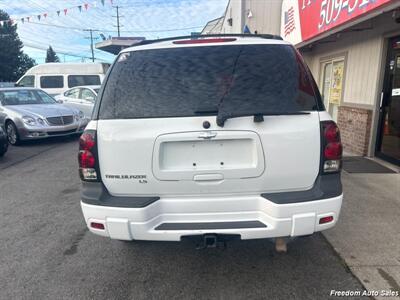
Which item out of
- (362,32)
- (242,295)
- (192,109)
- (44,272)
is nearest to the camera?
(192,109)

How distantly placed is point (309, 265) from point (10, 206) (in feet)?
13.2

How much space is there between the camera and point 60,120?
8.70 meters

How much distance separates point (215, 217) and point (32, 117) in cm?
782

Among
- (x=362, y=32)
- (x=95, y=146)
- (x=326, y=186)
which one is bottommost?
(x=326, y=186)

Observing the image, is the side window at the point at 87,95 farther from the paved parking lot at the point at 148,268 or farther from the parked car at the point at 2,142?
the paved parking lot at the point at 148,268

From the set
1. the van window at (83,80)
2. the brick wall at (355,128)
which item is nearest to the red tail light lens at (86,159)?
the brick wall at (355,128)

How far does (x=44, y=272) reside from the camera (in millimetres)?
2730

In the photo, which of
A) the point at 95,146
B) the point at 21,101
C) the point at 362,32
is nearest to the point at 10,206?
the point at 95,146

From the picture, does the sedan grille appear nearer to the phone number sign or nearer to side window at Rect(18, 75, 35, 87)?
the phone number sign

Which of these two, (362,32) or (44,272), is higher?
(362,32)

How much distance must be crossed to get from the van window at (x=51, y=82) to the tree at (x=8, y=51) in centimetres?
3847

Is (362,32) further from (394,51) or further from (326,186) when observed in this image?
(326,186)

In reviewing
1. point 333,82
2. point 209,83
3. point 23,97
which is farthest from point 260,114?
point 23,97

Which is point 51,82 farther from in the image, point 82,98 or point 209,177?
point 209,177
